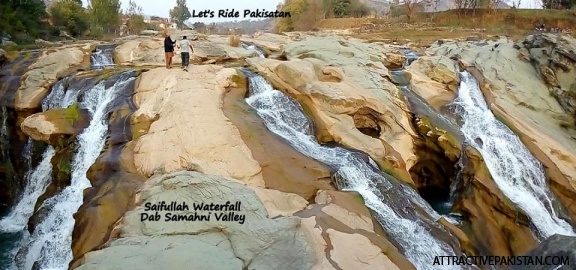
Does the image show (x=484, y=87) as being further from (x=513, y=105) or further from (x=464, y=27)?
(x=464, y=27)

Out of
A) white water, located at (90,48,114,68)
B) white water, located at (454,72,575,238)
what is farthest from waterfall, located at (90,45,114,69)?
white water, located at (454,72,575,238)

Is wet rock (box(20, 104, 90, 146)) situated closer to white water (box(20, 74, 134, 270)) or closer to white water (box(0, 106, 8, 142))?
white water (box(20, 74, 134, 270))

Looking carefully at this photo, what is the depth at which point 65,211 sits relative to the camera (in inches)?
487

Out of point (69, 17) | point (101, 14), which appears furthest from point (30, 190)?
point (69, 17)

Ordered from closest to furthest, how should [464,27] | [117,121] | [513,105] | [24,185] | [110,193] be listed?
[110,193], [117,121], [24,185], [513,105], [464,27]

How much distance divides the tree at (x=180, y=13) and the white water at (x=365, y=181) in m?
59.4

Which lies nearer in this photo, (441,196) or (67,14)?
(441,196)

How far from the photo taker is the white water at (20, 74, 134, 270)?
37.5ft

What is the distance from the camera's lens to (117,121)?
47.7 feet

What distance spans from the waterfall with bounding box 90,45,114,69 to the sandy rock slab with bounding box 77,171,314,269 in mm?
13500

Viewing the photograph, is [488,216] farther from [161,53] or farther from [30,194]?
[161,53]

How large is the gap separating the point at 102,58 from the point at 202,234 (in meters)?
16.7

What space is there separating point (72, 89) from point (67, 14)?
38248 millimetres

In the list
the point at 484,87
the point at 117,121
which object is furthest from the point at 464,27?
the point at 117,121
